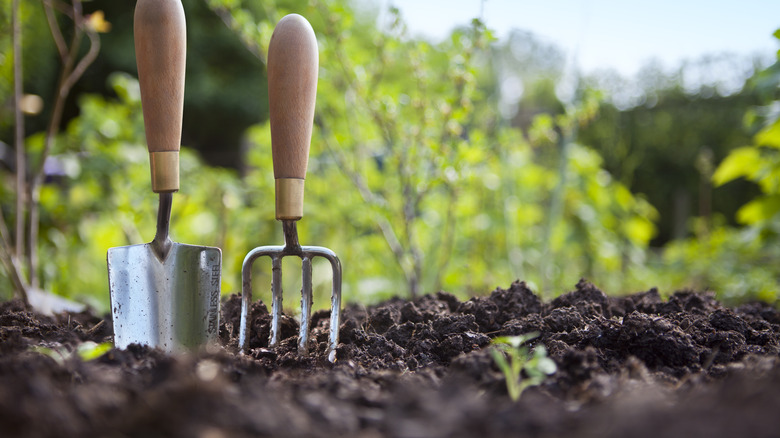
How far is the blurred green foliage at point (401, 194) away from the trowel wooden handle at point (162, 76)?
3.03 feet

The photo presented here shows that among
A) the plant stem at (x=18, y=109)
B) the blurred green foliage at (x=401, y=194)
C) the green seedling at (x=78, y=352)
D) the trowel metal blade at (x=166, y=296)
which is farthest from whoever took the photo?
the blurred green foliage at (x=401, y=194)

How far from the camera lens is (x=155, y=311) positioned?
→ 1382 millimetres

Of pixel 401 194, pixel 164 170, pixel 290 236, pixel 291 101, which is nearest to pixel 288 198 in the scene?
pixel 290 236

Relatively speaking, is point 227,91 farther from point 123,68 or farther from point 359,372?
point 359,372

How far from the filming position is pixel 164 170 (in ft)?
4.46

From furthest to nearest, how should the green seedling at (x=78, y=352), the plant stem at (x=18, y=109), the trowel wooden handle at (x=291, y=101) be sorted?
1. the plant stem at (x=18, y=109)
2. the trowel wooden handle at (x=291, y=101)
3. the green seedling at (x=78, y=352)

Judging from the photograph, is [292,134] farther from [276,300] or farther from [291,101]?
[276,300]

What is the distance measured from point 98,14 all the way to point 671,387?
229cm

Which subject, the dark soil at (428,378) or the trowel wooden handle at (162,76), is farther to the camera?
the trowel wooden handle at (162,76)

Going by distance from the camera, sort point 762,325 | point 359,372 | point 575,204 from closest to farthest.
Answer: point 359,372, point 762,325, point 575,204

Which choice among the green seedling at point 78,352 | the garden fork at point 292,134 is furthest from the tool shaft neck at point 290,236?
the green seedling at point 78,352

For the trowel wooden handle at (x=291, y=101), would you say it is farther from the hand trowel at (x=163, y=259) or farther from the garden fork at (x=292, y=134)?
the hand trowel at (x=163, y=259)

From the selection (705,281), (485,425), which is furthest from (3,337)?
(705,281)

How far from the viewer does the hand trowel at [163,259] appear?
130 cm
